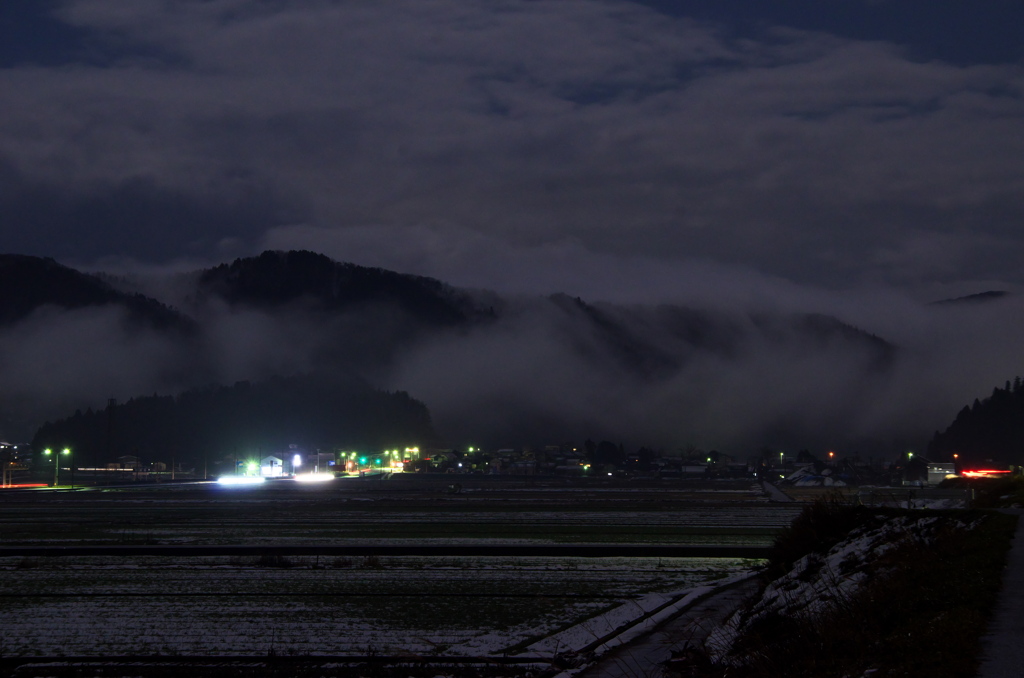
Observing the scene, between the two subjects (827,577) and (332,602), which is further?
(332,602)

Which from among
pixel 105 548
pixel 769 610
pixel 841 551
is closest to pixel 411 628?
pixel 769 610

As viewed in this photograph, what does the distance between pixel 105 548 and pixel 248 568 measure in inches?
385

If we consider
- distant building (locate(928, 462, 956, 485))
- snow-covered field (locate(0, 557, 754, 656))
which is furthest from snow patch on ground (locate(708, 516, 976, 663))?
distant building (locate(928, 462, 956, 485))

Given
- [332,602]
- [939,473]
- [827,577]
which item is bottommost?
[939,473]

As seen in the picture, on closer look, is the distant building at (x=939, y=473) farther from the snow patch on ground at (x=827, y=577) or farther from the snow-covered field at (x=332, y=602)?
the snow patch on ground at (x=827, y=577)

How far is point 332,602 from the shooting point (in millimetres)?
25188

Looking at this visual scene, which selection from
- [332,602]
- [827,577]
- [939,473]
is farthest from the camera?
[939,473]

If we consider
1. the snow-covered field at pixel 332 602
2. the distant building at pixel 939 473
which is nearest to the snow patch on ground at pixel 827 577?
the snow-covered field at pixel 332 602

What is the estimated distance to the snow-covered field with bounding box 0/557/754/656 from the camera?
791 inches

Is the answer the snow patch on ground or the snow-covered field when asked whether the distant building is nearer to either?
the snow-covered field

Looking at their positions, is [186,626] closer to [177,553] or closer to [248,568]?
[248,568]

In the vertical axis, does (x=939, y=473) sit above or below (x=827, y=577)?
below

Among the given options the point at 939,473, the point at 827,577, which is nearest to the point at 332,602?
the point at 827,577

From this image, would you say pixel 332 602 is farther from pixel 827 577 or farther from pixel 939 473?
pixel 939 473
